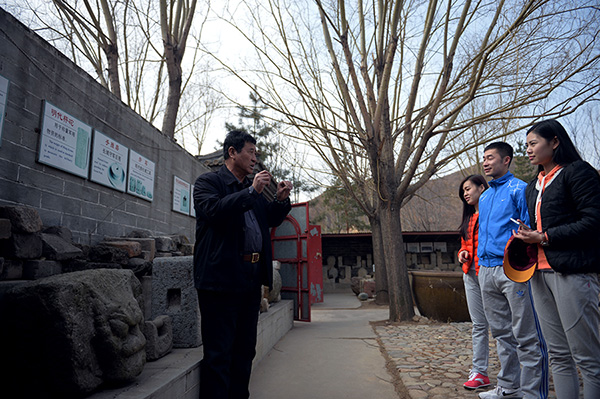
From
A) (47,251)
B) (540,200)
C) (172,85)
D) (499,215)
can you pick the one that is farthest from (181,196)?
(540,200)

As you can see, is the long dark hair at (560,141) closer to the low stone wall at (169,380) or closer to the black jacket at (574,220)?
the black jacket at (574,220)

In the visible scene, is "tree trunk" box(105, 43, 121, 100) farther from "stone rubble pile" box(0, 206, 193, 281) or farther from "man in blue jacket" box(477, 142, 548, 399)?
"man in blue jacket" box(477, 142, 548, 399)

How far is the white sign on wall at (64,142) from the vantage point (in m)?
3.54

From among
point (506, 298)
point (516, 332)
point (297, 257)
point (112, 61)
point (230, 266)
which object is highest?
point (112, 61)

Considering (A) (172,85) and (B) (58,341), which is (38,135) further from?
(A) (172,85)

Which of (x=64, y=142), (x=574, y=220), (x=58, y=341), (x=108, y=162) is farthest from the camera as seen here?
(x=108, y=162)

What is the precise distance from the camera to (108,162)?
4.59 metres

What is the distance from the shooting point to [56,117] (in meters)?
3.70

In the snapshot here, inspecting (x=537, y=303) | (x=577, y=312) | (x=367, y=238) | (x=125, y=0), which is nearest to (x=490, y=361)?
(x=537, y=303)

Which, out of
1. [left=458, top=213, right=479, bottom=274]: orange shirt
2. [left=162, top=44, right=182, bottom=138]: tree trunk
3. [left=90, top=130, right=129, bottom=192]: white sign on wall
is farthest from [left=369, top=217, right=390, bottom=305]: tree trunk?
[left=90, top=130, right=129, bottom=192]: white sign on wall

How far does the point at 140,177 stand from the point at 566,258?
5.16 m

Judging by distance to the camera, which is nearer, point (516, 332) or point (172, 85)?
point (516, 332)

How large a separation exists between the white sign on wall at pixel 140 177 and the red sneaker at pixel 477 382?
4.56 m

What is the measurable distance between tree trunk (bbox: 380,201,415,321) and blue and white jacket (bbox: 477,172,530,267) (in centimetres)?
399
